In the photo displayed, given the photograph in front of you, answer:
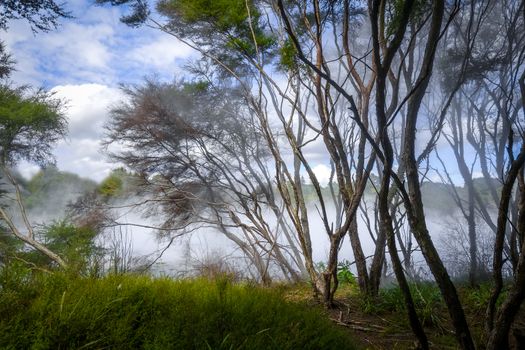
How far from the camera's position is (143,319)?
4.51ft

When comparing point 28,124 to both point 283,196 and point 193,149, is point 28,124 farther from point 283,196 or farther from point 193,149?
point 283,196

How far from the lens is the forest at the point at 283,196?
132 centimetres

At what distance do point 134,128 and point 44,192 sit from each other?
428 centimetres

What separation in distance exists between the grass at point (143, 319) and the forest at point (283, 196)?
0.04 ft

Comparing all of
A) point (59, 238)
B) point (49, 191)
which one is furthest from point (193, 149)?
point (49, 191)

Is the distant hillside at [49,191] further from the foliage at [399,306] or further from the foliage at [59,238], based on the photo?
the foliage at [399,306]

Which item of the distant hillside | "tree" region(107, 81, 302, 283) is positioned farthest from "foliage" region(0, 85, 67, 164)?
"tree" region(107, 81, 302, 283)

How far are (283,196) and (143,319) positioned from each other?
147 cm

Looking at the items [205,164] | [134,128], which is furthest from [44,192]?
[205,164]

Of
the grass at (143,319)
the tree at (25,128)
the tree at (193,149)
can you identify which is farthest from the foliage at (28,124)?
the grass at (143,319)

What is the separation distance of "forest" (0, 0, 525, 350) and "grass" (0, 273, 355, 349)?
11 mm

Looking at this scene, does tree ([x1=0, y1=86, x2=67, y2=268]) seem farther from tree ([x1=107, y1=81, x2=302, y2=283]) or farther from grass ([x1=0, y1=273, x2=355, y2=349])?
grass ([x1=0, y1=273, x2=355, y2=349])

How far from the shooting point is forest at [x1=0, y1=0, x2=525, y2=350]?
4.33 feet

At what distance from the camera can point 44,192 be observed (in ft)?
28.6
